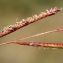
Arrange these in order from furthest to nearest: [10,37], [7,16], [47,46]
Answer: [7,16] → [10,37] → [47,46]

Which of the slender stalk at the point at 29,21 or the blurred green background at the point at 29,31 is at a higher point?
the blurred green background at the point at 29,31

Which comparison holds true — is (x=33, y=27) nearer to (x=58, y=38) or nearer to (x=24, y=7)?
(x=58, y=38)

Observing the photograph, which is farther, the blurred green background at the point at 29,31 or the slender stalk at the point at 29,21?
the blurred green background at the point at 29,31

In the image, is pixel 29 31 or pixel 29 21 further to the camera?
pixel 29 31

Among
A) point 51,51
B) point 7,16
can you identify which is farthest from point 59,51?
point 7,16

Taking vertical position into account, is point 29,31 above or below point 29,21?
above

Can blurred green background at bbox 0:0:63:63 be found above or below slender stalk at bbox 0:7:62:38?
above

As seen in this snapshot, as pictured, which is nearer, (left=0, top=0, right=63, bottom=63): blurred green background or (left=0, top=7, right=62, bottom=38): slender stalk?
(left=0, top=7, right=62, bottom=38): slender stalk

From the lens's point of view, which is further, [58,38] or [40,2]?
[40,2]
